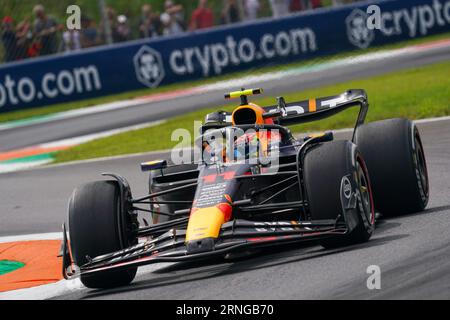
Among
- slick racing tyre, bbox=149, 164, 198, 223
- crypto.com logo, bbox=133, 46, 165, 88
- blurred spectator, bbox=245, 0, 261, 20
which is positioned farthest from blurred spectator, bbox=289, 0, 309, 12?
slick racing tyre, bbox=149, 164, 198, 223

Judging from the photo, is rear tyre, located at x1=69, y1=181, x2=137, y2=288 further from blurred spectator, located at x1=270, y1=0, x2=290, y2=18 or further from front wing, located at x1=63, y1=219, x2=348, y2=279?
blurred spectator, located at x1=270, y1=0, x2=290, y2=18

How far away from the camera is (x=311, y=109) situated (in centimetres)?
991

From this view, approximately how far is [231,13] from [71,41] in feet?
11.9

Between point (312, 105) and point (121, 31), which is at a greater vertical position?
point (121, 31)

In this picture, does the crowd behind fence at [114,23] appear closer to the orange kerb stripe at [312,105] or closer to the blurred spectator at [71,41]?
the blurred spectator at [71,41]

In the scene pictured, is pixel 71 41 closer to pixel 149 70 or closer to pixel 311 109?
pixel 149 70

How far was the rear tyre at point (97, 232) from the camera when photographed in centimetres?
799

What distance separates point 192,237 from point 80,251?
1014mm

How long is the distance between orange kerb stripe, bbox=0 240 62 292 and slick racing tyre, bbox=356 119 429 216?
2.72 meters

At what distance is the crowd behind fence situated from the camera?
23.4 m

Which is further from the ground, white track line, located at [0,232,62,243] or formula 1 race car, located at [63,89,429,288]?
formula 1 race car, located at [63,89,429,288]

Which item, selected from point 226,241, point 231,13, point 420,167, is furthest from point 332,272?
point 231,13
